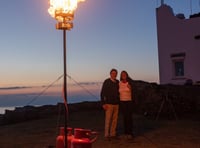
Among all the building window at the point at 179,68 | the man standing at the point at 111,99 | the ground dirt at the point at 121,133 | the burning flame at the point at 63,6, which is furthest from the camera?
the building window at the point at 179,68

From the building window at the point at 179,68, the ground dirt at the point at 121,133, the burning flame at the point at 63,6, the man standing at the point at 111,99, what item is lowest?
the ground dirt at the point at 121,133

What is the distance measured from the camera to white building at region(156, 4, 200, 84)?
2281cm

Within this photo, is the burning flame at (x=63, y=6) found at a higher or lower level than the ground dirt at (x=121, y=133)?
higher

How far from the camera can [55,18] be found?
8.92m

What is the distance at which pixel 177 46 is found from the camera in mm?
23438

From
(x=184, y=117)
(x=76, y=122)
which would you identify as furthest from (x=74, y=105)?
(x=184, y=117)

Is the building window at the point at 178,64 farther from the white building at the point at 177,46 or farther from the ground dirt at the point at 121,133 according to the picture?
the ground dirt at the point at 121,133

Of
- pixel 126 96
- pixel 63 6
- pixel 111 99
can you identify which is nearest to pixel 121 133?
pixel 126 96

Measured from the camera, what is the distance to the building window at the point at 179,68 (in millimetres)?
23438

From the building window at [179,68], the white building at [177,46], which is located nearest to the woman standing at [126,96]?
the white building at [177,46]

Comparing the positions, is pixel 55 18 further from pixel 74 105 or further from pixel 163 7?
pixel 163 7

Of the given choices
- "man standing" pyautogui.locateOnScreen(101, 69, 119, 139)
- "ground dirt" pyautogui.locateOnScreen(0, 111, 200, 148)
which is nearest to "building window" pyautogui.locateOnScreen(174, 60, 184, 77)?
"ground dirt" pyautogui.locateOnScreen(0, 111, 200, 148)

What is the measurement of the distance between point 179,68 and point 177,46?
1.22 metres

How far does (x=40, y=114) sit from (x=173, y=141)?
9354 millimetres
